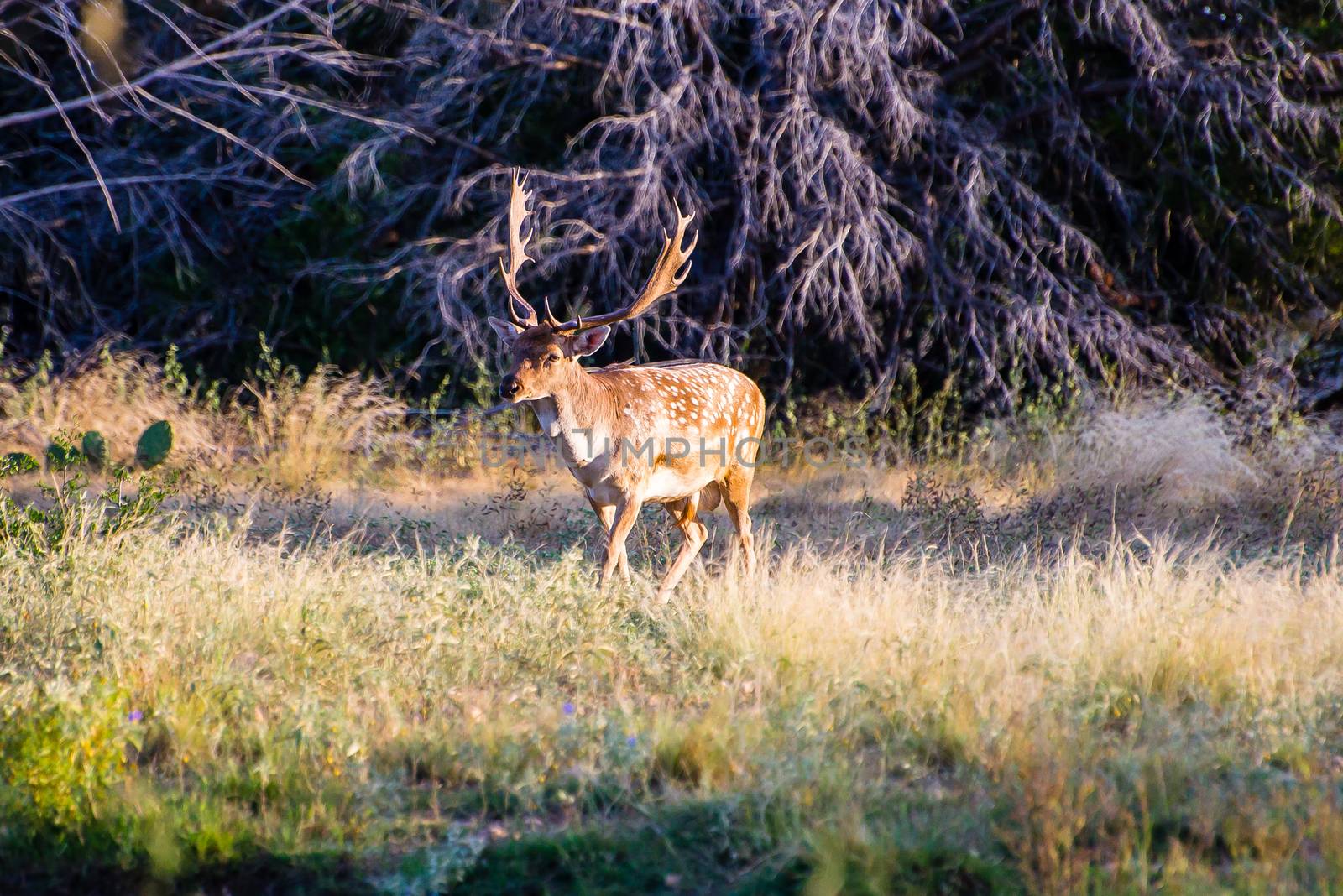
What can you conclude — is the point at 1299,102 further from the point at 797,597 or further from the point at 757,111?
the point at 797,597

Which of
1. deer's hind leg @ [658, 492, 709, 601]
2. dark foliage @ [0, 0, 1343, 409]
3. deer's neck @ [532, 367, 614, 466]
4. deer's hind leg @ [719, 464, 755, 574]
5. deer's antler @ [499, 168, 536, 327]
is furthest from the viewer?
dark foliage @ [0, 0, 1343, 409]

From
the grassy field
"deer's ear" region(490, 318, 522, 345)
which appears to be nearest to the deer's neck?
"deer's ear" region(490, 318, 522, 345)

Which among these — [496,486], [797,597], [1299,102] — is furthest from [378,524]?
[1299,102]

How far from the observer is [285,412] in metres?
11.3

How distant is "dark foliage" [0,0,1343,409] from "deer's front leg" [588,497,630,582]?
339 centimetres

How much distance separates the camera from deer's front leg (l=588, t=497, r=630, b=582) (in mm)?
7379

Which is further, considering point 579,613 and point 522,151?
point 522,151

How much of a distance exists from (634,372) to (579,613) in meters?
2.07

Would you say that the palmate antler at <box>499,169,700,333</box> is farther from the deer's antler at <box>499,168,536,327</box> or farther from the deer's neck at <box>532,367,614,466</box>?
the deer's neck at <box>532,367,614,466</box>

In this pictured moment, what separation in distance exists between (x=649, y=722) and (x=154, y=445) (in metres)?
6.23

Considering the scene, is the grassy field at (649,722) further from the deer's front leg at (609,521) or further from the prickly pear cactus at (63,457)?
the prickly pear cactus at (63,457)

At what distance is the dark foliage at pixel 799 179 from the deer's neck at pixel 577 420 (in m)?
3.59

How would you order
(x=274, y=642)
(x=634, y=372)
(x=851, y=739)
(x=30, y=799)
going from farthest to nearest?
1. (x=634, y=372)
2. (x=274, y=642)
3. (x=851, y=739)
4. (x=30, y=799)

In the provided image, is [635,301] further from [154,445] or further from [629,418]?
[154,445]
